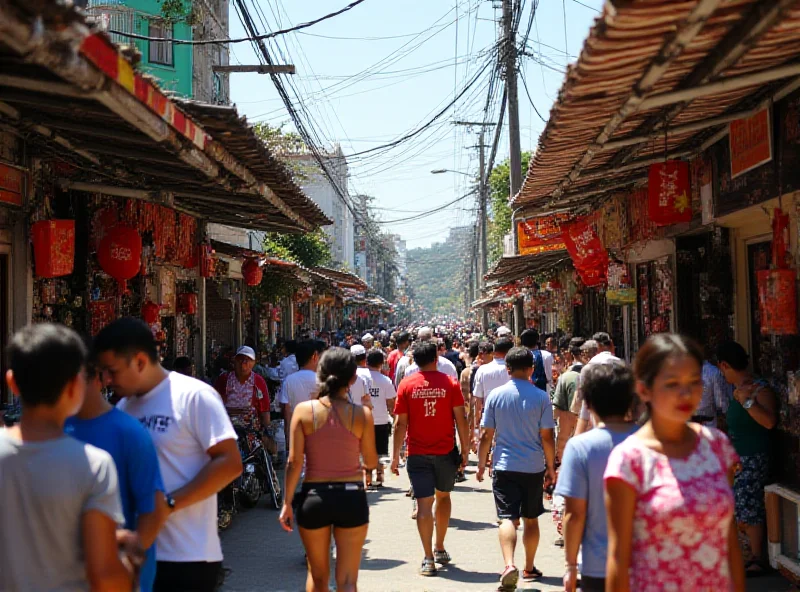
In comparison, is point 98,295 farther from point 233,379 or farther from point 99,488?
point 99,488

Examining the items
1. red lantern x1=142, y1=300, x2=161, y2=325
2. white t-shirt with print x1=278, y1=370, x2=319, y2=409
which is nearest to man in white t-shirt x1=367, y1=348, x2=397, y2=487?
red lantern x1=142, y1=300, x2=161, y2=325

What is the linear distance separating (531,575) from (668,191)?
3886mm

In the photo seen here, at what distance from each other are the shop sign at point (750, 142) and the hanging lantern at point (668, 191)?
3.65ft

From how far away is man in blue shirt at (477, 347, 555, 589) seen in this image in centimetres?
740

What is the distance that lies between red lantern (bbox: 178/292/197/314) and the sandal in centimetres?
763

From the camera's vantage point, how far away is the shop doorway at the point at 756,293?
857 cm

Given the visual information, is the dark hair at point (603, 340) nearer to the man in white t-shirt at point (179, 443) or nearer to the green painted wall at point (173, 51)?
the man in white t-shirt at point (179, 443)

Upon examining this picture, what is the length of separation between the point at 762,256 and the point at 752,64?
3.43m

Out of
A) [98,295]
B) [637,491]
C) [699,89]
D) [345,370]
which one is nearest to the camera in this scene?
[637,491]

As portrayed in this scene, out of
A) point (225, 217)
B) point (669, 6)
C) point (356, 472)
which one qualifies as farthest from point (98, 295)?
point (669, 6)

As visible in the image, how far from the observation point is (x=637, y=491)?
343cm

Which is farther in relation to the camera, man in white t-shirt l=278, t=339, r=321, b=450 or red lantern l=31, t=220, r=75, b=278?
man in white t-shirt l=278, t=339, r=321, b=450

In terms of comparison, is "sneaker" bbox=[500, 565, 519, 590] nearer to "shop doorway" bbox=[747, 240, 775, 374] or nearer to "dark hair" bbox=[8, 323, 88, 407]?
"shop doorway" bbox=[747, 240, 775, 374]

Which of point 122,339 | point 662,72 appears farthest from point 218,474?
point 662,72
